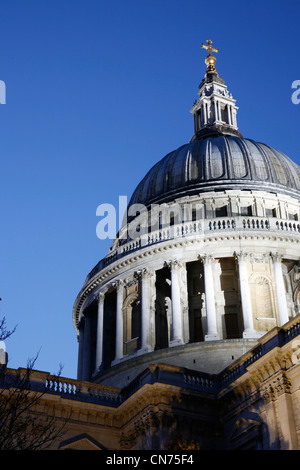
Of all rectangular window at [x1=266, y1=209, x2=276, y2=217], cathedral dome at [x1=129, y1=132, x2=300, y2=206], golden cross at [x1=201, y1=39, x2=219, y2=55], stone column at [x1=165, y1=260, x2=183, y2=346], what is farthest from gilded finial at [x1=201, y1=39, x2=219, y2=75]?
stone column at [x1=165, y1=260, x2=183, y2=346]

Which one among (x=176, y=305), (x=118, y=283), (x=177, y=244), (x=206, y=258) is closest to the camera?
(x=176, y=305)

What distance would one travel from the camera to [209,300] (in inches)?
1583

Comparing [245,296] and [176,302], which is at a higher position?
[176,302]

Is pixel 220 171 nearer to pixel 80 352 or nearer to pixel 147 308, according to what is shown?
pixel 147 308

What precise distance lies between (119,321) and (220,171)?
12.5 m

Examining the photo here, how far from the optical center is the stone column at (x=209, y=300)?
38.8m

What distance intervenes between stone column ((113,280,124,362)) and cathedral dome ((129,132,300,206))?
725 cm

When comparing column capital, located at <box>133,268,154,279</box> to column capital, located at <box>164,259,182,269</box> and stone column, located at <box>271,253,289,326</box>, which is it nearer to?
column capital, located at <box>164,259,182,269</box>

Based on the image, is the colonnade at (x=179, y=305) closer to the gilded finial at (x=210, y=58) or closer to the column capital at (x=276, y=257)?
the column capital at (x=276, y=257)

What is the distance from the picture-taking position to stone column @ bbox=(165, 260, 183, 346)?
3935cm

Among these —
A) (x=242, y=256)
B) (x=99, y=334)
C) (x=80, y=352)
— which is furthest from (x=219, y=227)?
(x=80, y=352)

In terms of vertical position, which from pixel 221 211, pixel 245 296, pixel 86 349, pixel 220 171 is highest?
pixel 220 171

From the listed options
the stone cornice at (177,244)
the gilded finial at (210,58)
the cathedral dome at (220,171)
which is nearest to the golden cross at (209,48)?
the gilded finial at (210,58)

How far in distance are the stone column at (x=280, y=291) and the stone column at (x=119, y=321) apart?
9.50 meters
